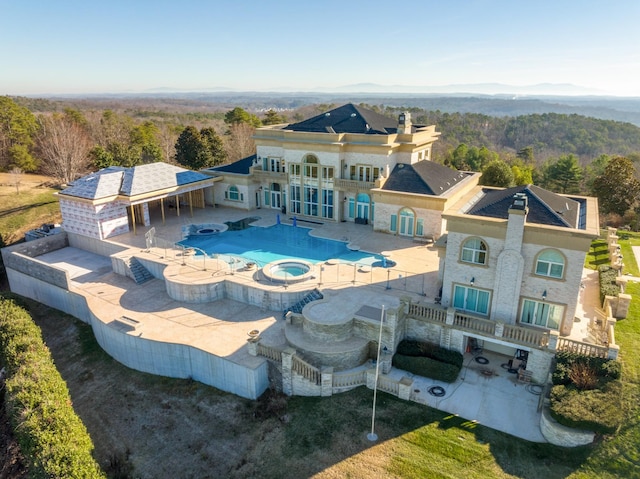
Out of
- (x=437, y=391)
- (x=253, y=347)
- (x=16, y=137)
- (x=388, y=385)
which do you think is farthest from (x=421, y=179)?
(x=16, y=137)

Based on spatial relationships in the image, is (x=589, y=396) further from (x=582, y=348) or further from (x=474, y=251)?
(x=474, y=251)

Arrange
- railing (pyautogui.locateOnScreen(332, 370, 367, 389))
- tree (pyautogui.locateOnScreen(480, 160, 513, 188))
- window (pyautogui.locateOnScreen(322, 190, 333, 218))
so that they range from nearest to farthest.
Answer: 1. railing (pyautogui.locateOnScreen(332, 370, 367, 389))
2. window (pyautogui.locateOnScreen(322, 190, 333, 218))
3. tree (pyautogui.locateOnScreen(480, 160, 513, 188))

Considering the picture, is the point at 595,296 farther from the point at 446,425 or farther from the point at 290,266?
the point at 290,266

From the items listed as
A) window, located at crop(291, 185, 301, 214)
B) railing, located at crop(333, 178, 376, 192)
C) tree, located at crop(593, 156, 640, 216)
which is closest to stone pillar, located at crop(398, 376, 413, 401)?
railing, located at crop(333, 178, 376, 192)

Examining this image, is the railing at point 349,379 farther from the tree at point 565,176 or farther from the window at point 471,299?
the tree at point 565,176

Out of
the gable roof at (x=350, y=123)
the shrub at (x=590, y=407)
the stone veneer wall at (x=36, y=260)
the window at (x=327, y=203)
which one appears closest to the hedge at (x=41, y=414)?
the stone veneer wall at (x=36, y=260)

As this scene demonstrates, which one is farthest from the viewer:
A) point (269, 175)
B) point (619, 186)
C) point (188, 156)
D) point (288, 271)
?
point (188, 156)

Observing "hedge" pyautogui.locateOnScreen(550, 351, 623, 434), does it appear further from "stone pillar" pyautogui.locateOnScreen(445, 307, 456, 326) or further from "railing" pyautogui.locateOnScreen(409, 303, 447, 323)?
"railing" pyautogui.locateOnScreen(409, 303, 447, 323)
